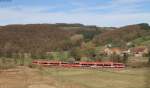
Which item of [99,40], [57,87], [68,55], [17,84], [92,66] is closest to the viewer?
[57,87]

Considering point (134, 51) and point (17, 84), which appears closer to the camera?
point (17, 84)

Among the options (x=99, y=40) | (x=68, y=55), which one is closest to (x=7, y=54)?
(x=68, y=55)

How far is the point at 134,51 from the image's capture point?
448 ft

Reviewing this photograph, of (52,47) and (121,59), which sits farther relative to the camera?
(52,47)

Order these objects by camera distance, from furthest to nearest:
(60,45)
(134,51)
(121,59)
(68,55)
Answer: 1. (60,45)
2. (134,51)
3. (68,55)
4. (121,59)

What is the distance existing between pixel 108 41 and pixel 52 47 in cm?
3474

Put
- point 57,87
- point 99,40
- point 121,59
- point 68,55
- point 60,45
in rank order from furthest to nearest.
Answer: point 99,40 < point 60,45 < point 68,55 < point 121,59 < point 57,87

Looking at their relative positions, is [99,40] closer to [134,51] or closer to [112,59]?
[134,51]

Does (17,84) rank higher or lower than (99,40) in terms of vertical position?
lower

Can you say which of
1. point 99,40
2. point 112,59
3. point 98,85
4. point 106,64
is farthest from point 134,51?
point 98,85

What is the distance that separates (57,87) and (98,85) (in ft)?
21.7

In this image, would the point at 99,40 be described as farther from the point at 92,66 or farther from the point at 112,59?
the point at 92,66

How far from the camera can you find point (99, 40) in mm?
191625

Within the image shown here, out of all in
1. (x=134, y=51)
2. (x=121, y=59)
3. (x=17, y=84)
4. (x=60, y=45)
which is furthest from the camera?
(x=60, y=45)
